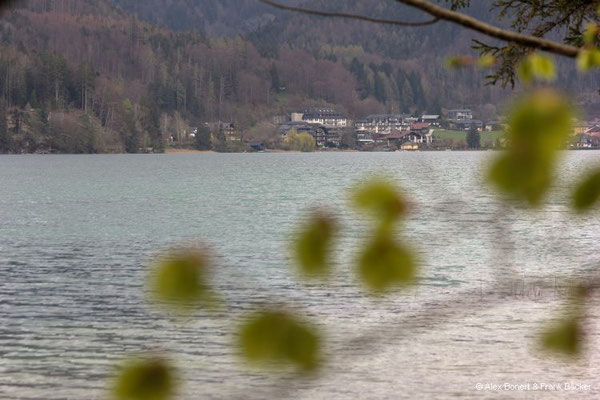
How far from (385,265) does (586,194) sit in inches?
10.7

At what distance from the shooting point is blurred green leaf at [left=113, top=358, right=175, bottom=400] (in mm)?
946

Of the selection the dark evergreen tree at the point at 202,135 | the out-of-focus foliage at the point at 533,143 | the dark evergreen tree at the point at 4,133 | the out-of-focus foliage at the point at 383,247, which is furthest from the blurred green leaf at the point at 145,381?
the dark evergreen tree at the point at 202,135

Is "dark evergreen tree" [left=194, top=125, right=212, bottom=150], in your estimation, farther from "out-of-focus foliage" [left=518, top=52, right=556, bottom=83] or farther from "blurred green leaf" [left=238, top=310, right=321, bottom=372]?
"blurred green leaf" [left=238, top=310, right=321, bottom=372]

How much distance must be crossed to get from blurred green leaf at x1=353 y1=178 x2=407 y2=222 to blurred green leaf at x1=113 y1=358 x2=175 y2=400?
265mm

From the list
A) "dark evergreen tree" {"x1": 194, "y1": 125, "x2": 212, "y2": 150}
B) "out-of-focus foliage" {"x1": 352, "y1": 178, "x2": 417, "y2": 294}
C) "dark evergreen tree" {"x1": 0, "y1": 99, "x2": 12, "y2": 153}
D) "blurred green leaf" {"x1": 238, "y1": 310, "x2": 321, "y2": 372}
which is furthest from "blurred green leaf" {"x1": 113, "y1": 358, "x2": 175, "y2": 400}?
"dark evergreen tree" {"x1": 194, "y1": 125, "x2": 212, "y2": 150}

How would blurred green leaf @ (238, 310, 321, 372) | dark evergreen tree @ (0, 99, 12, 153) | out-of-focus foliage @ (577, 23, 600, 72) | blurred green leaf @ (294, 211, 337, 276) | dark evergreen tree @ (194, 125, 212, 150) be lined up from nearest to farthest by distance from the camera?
blurred green leaf @ (238, 310, 321, 372) < blurred green leaf @ (294, 211, 337, 276) < out-of-focus foliage @ (577, 23, 600, 72) < dark evergreen tree @ (0, 99, 12, 153) < dark evergreen tree @ (194, 125, 212, 150)

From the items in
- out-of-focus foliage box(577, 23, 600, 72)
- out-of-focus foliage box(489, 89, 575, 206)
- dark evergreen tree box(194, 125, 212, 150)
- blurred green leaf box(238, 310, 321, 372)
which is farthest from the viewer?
dark evergreen tree box(194, 125, 212, 150)

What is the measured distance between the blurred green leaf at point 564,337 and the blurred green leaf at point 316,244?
0.89ft

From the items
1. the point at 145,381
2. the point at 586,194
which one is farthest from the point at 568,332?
the point at 145,381

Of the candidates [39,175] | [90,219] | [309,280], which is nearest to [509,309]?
[309,280]

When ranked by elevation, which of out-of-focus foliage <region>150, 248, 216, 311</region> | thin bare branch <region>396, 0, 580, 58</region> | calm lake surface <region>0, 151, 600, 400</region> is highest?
thin bare branch <region>396, 0, 580, 58</region>

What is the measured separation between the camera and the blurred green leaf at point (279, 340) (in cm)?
91

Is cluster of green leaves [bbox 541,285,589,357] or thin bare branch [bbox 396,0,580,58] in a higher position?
thin bare branch [bbox 396,0,580,58]

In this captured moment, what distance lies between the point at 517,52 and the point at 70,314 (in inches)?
449
